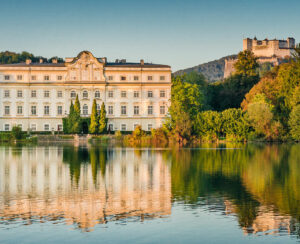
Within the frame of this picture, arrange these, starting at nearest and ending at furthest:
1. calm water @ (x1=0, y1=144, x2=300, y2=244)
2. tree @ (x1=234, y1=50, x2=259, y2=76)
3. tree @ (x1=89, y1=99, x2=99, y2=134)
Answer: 1. calm water @ (x1=0, y1=144, x2=300, y2=244)
2. tree @ (x1=89, y1=99, x2=99, y2=134)
3. tree @ (x1=234, y1=50, x2=259, y2=76)

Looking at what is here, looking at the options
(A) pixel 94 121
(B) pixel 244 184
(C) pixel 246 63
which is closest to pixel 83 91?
(A) pixel 94 121

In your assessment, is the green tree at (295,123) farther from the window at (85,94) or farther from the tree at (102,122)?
the window at (85,94)

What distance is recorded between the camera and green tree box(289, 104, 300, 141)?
49.2 meters

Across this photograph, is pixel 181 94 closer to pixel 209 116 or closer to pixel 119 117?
pixel 209 116

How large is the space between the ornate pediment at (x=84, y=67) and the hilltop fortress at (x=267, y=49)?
265ft

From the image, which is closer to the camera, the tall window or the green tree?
the green tree

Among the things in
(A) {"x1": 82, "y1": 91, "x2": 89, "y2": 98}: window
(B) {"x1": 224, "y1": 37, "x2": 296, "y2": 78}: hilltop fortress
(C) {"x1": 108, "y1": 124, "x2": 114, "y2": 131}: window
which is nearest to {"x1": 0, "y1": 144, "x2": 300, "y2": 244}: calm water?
(C) {"x1": 108, "y1": 124, "x2": 114, "y2": 131}: window

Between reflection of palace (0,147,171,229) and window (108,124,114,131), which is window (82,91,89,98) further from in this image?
reflection of palace (0,147,171,229)

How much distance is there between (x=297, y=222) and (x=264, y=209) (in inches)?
58.0

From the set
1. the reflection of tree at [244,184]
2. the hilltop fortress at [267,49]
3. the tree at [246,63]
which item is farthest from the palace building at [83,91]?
the hilltop fortress at [267,49]

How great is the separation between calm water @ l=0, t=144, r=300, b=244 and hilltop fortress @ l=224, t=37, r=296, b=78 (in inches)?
4937

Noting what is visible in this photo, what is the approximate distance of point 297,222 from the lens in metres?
10.7

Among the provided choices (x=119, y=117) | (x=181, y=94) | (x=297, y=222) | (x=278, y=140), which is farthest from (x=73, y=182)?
(x=119, y=117)

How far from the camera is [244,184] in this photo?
Result: 670 inches
